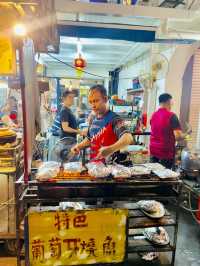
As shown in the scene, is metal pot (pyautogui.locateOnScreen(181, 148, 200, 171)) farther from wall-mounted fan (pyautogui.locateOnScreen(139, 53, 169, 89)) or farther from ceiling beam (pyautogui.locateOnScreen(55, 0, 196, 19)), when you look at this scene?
ceiling beam (pyautogui.locateOnScreen(55, 0, 196, 19))

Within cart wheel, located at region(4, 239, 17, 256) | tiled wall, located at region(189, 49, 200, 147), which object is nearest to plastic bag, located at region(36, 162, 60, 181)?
cart wheel, located at region(4, 239, 17, 256)

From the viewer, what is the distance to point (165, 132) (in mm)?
3035

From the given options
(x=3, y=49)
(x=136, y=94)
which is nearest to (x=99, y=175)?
(x=3, y=49)

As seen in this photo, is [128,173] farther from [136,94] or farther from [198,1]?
[136,94]

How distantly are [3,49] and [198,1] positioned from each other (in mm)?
2732

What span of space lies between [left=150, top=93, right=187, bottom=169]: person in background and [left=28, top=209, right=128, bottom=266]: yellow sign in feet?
5.06

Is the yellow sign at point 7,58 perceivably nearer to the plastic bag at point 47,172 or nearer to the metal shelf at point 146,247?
the plastic bag at point 47,172

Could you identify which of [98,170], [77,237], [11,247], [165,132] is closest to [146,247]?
[77,237]

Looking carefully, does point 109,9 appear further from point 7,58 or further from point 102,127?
point 102,127

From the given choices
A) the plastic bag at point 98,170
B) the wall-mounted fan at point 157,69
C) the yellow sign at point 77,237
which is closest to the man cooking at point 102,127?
the plastic bag at point 98,170

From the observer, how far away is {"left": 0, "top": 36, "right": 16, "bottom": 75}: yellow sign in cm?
225

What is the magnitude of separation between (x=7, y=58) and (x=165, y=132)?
2.06m

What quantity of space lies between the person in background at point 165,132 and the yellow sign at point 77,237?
60.8 inches

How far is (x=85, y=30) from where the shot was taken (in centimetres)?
350
